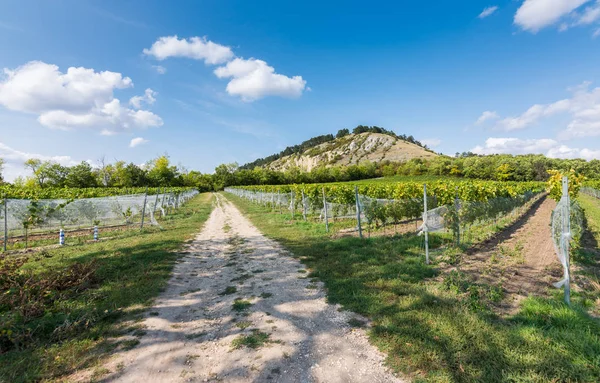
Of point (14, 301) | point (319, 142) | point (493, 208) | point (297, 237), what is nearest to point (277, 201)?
point (297, 237)

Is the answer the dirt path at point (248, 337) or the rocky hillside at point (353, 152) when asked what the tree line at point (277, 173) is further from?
the dirt path at point (248, 337)

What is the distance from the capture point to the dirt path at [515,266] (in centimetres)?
526

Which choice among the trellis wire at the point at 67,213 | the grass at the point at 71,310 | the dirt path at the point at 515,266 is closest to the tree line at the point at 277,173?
the trellis wire at the point at 67,213

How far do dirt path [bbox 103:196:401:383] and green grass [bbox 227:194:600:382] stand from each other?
0.39 metres

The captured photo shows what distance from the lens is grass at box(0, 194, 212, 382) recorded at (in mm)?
3318

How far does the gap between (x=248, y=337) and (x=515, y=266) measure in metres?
7.05

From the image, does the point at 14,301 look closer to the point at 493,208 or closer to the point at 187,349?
the point at 187,349

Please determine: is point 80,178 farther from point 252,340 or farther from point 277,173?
point 252,340

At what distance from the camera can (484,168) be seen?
75.6m

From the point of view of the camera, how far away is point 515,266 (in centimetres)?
682

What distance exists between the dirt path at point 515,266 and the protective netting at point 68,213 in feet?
47.9

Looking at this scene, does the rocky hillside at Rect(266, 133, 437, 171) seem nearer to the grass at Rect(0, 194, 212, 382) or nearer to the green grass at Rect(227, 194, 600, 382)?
the green grass at Rect(227, 194, 600, 382)

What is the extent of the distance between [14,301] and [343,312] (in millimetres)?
5802

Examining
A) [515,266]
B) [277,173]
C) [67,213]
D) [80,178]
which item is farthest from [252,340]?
[277,173]
